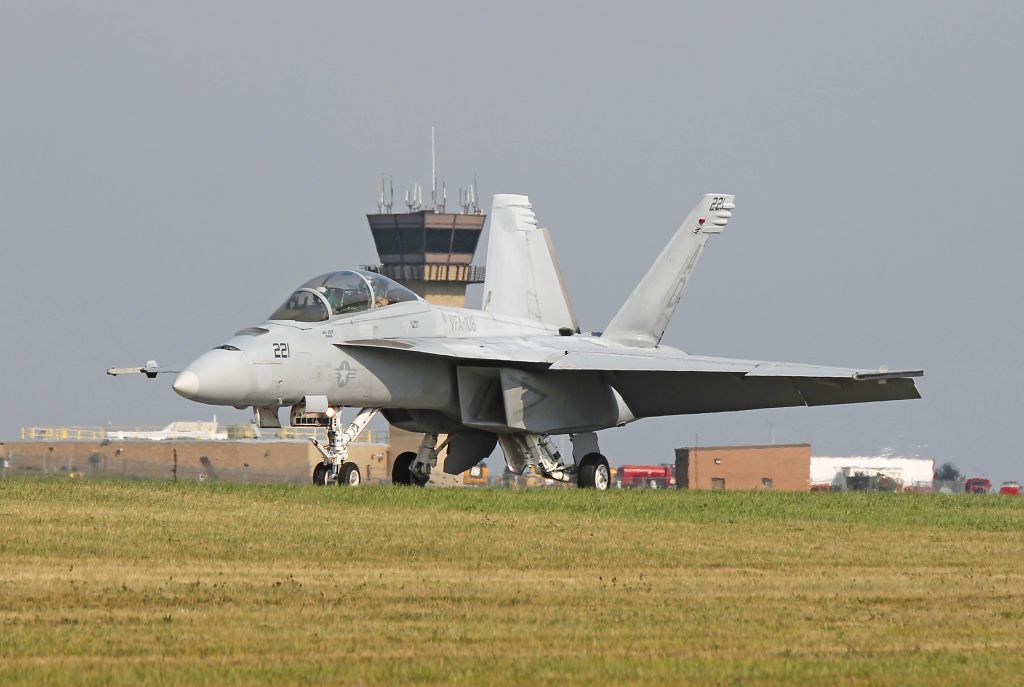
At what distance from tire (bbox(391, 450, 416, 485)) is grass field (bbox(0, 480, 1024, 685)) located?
6230 millimetres

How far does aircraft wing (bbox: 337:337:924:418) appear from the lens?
23266 millimetres

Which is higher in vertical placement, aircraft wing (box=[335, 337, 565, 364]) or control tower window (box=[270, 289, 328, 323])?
control tower window (box=[270, 289, 328, 323])

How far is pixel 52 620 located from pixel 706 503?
11.2 metres

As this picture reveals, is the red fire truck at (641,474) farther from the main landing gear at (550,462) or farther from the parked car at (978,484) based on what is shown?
the main landing gear at (550,462)

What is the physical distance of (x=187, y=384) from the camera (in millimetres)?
20125

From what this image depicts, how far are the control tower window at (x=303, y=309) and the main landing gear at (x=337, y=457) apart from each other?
4.19 feet

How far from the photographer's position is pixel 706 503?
19.8 metres

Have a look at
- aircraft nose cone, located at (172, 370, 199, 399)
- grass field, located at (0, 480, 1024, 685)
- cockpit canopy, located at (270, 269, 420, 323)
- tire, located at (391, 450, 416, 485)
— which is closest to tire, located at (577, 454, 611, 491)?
tire, located at (391, 450, 416, 485)

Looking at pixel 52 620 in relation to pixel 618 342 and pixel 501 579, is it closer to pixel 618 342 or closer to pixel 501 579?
pixel 501 579

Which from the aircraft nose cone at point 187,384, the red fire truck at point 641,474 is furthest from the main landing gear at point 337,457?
the red fire truck at point 641,474

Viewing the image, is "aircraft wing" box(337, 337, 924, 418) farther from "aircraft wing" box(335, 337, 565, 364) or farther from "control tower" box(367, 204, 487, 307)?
"control tower" box(367, 204, 487, 307)

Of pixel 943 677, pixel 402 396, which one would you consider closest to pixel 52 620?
pixel 943 677

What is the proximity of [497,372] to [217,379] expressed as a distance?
512 cm

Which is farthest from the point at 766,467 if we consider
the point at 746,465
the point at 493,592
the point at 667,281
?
the point at 493,592
